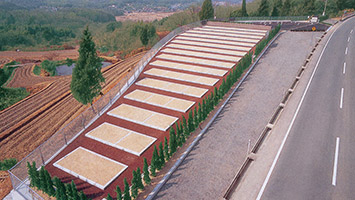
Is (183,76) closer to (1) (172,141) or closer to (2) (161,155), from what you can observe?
(1) (172,141)

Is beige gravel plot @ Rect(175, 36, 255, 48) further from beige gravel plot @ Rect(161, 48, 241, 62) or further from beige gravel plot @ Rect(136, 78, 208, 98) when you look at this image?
beige gravel plot @ Rect(136, 78, 208, 98)

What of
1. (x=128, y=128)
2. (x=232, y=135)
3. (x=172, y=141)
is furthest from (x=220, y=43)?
(x=172, y=141)

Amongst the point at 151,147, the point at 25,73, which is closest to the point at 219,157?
the point at 151,147

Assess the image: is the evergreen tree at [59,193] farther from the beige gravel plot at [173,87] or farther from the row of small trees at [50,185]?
the beige gravel plot at [173,87]

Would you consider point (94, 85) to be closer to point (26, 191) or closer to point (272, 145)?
point (26, 191)

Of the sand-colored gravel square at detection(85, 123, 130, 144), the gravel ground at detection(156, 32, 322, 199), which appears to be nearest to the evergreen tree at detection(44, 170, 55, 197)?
the sand-colored gravel square at detection(85, 123, 130, 144)

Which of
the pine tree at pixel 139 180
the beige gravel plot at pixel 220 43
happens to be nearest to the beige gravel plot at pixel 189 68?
the beige gravel plot at pixel 220 43
